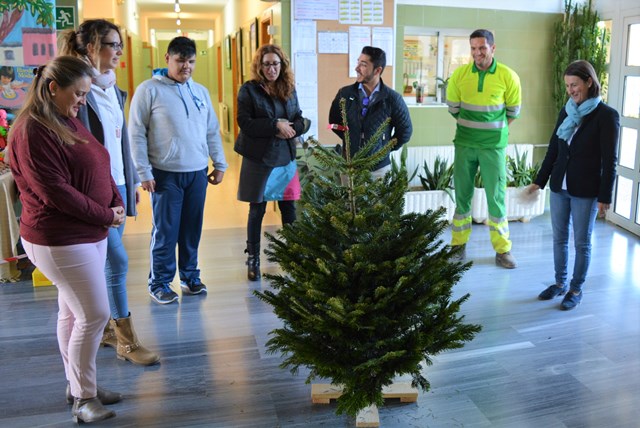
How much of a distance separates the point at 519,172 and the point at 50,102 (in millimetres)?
4572

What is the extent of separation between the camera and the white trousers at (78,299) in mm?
2160

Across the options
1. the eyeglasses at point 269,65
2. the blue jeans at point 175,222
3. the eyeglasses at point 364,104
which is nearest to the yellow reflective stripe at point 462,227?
the eyeglasses at point 364,104

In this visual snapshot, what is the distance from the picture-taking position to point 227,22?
11883 millimetres

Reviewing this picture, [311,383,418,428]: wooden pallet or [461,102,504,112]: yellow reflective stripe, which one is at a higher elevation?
[461,102,504,112]: yellow reflective stripe

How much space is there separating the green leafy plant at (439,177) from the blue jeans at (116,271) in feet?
10.9

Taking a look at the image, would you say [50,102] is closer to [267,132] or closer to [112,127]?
[112,127]

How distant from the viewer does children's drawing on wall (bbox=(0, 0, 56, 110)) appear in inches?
167

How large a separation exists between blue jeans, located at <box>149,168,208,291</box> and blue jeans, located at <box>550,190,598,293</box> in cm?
213

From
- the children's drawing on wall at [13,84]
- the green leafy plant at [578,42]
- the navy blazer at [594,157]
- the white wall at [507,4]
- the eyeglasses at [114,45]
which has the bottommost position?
the navy blazer at [594,157]

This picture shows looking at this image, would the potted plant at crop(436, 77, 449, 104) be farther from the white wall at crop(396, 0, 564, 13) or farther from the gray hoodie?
the gray hoodie

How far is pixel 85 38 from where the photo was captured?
2.64 metres

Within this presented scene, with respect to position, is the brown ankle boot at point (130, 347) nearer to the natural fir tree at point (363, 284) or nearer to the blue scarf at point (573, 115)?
the natural fir tree at point (363, 284)

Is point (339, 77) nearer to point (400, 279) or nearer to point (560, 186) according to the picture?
point (560, 186)

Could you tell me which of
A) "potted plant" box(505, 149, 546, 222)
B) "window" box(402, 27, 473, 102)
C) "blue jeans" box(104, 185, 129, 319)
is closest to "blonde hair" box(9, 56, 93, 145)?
"blue jeans" box(104, 185, 129, 319)
